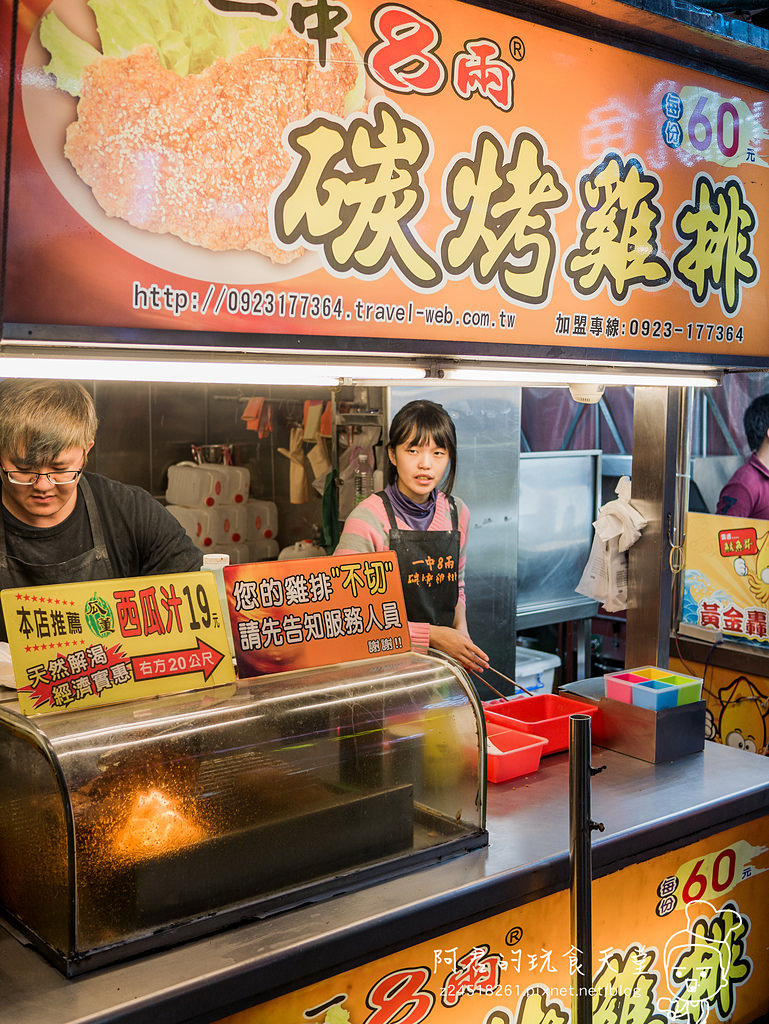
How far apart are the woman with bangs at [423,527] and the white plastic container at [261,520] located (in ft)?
10.3

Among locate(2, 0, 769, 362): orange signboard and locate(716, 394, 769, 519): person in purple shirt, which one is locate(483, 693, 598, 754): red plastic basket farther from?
locate(716, 394, 769, 519): person in purple shirt

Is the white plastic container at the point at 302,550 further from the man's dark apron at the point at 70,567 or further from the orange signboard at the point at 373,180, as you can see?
the orange signboard at the point at 373,180

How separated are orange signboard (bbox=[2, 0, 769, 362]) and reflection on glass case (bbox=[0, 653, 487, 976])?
79 centimetres

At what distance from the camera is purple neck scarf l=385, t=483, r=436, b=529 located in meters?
4.17

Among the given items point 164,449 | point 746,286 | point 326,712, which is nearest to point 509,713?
point 326,712

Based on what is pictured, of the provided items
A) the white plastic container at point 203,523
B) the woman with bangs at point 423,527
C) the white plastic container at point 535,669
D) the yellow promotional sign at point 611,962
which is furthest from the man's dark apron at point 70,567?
the white plastic container at point 203,523

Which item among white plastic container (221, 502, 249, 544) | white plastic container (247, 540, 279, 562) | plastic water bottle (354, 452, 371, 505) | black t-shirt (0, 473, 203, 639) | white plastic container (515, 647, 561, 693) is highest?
plastic water bottle (354, 452, 371, 505)

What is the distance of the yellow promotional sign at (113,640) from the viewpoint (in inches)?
71.0

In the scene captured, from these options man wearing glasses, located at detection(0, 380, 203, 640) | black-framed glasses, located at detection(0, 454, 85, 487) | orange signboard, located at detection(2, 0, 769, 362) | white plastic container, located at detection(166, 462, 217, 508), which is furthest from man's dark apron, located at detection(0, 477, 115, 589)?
white plastic container, located at detection(166, 462, 217, 508)

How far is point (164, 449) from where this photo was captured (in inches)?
299

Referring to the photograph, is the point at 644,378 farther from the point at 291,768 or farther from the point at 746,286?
the point at 291,768

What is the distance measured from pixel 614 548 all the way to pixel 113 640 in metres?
2.13

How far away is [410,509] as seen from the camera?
4.19 metres

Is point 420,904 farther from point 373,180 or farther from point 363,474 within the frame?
point 363,474
